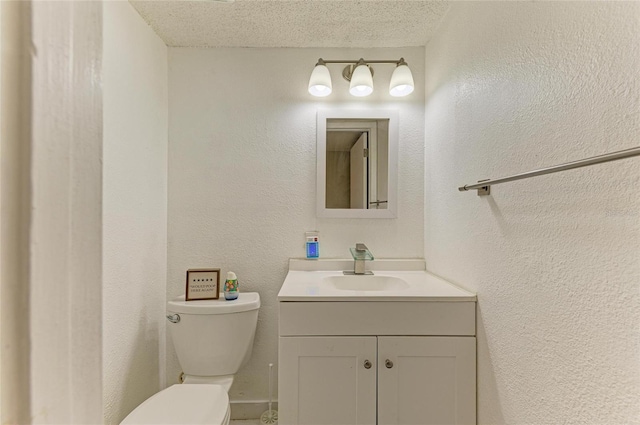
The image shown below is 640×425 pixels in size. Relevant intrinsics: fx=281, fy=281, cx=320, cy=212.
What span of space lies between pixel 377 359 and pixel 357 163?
3.21 feet

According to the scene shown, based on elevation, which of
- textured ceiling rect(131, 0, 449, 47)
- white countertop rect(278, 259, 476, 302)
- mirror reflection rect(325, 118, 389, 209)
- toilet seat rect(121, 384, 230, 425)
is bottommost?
toilet seat rect(121, 384, 230, 425)

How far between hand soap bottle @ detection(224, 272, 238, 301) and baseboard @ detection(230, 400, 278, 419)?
60 cm

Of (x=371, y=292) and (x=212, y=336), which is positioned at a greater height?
(x=371, y=292)

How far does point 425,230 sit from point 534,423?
950 mm

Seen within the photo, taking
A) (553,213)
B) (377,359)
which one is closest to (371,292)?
(377,359)

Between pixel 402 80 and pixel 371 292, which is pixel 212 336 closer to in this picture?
pixel 371 292

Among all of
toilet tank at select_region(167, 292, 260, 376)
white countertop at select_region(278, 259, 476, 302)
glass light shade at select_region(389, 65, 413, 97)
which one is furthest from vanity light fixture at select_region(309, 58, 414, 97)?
toilet tank at select_region(167, 292, 260, 376)

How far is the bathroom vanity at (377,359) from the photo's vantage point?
3.32ft

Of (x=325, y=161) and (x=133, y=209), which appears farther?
(x=325, y=161)

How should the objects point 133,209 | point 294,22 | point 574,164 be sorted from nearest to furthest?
point 574,164 → point 133,209 → point 294,22

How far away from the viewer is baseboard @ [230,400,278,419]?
148 centimetres

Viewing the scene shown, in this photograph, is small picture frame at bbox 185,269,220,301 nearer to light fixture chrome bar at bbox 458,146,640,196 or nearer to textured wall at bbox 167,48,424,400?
textured wall at bbox 167,48,424,400

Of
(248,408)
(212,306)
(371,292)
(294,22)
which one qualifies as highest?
(294,22)

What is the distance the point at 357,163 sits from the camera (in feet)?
5.16
